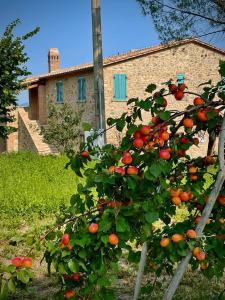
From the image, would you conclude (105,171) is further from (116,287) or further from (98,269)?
(116,287)

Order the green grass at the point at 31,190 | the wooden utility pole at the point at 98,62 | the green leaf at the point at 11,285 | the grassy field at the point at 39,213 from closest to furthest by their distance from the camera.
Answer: the green leaf at the point at 11,285, the grassy field at the point at 39,213, the green grass at the point at 31,190, the wooden utility pole at the point at 98,62

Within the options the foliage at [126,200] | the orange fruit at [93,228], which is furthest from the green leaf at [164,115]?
the orange fruit at [93,228]

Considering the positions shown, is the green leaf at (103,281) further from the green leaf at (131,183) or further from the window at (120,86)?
the window at (120,86)

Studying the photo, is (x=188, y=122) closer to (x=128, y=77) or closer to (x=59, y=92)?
(x=128, y=77)

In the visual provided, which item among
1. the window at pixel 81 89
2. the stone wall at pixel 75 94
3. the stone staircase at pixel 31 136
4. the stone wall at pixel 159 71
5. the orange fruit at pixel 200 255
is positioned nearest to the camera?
the orange fruit at pixel 200 255

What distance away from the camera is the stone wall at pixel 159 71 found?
23.4 metres

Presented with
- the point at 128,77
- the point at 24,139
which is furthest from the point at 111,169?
the point at 24,139

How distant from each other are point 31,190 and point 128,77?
14.9 metres

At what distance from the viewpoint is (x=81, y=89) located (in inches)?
974

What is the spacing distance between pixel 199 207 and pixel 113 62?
20708mm

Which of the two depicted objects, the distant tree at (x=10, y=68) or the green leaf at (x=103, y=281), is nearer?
the green leaf at (x=103, y=281)

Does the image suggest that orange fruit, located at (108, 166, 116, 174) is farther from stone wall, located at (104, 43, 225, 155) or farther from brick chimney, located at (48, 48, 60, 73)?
brick chimney, located at (48, 48, 60, 73)

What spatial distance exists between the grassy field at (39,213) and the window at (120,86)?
753 centimetres

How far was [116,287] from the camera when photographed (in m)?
4.67
